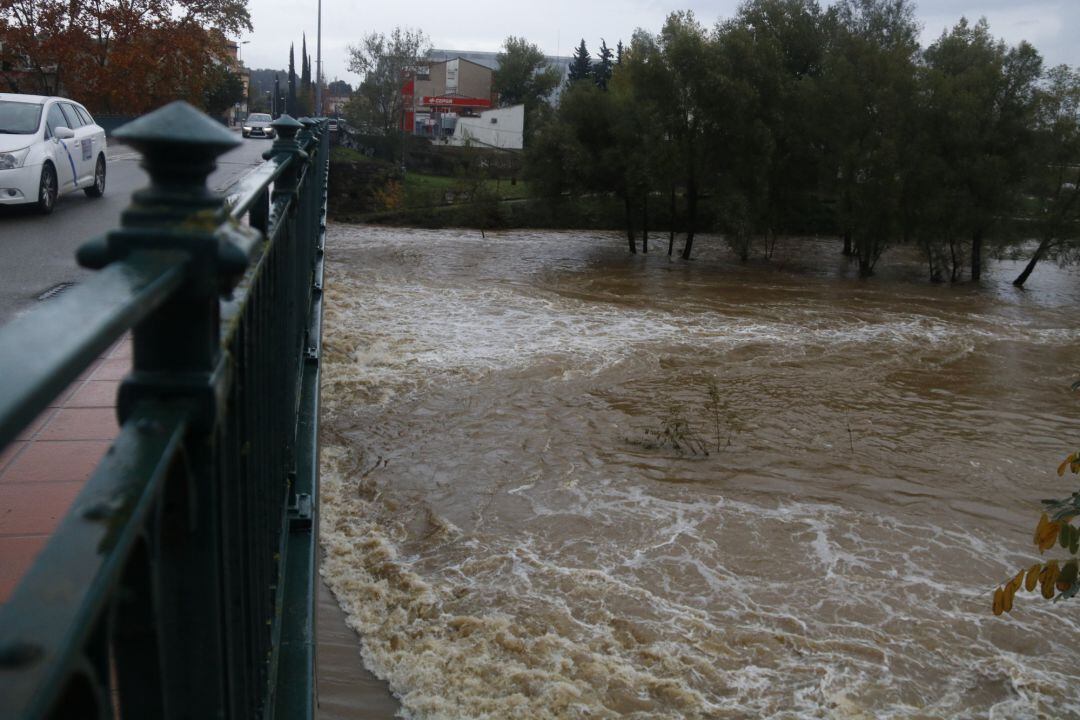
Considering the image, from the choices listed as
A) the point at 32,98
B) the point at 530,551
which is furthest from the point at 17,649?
the point at 32,98

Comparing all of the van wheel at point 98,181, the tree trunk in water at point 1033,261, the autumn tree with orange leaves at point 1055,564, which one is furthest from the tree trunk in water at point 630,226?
the autumn tree with orange leaves at point 1055,564

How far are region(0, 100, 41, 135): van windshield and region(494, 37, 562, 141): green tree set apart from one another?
66214mm

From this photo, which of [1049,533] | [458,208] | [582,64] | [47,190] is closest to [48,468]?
[1049,533]

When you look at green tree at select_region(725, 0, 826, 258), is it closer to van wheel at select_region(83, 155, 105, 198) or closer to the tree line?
the tree line

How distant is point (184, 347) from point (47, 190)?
12.8m

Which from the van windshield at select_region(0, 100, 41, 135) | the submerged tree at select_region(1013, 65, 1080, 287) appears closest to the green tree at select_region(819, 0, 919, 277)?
the submerged tree at select_region(1013, 65, 1080, 287)

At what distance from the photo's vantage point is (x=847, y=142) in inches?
1189

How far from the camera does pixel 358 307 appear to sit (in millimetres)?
19859

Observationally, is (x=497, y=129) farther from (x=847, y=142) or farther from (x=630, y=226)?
(x=847, y=142)

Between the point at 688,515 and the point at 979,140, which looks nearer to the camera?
the point at 688,515

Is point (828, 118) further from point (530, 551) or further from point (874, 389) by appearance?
point (530, 551)

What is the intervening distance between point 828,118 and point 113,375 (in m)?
29.0

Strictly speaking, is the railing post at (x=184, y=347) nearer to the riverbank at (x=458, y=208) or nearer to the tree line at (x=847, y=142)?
the tree line at (x=847, y=142)

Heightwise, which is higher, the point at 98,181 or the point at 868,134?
the point at 868,134
